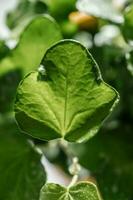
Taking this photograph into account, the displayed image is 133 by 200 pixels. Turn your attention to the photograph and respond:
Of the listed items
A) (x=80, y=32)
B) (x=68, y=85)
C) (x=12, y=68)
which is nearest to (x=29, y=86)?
(x=68, y=85)

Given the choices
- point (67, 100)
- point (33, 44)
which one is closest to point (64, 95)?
point (67, 100)

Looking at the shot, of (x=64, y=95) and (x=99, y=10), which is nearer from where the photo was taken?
(x=64, y=95)

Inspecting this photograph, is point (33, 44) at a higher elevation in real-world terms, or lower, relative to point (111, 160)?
higher

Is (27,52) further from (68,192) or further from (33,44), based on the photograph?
(68,192)

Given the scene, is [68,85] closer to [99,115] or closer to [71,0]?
[99,115]

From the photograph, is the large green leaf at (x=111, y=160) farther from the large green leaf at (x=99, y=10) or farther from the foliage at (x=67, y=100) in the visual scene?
the large green leaf at (x=99, y=10)
